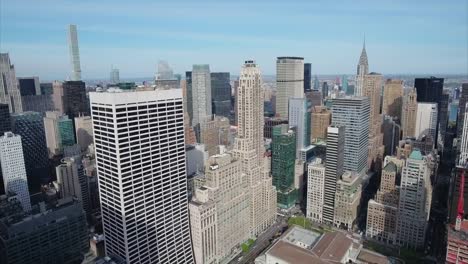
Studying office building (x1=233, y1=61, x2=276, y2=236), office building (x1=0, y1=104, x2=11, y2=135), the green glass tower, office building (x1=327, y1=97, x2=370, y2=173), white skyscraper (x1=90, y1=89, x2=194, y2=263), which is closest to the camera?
white skyscraper (x1=90, y1=89, x2=194, y2=263)

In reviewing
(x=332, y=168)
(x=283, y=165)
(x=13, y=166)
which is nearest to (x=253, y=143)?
(x=283, y=165)

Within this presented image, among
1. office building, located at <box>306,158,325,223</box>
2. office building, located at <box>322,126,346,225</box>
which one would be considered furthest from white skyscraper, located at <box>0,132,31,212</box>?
office building, located at <box>322,126,346,225</box>

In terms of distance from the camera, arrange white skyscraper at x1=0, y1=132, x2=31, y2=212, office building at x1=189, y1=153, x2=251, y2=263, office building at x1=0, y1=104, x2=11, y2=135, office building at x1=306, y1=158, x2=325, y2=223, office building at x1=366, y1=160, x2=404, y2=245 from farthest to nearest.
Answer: office building at x1=0, y1=104, x2=11, y2=135 → office building at x1=306, y1=158, x2=325, y2=223 → white skyscraper at x1=0, y1=132, x2=31, y2=212 → office building at x1=366, y1=160, x2=404, y2=245 → office building at x1=189, y1=153, x2=251, y2=263

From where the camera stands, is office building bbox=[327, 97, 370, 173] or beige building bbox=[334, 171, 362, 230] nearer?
→ beige building bbox=[334, 171, 362, 230]

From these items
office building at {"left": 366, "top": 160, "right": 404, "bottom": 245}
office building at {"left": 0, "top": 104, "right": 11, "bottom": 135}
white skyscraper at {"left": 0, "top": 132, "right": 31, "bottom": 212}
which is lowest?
office building at {"left": 366, "top": 160, "right": 404, "bottom": 245}

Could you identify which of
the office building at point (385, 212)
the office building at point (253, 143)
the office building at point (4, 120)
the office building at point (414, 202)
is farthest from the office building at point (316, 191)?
the office building at point (4, 120)

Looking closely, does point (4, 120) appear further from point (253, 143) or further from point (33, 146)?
point (253, 143)

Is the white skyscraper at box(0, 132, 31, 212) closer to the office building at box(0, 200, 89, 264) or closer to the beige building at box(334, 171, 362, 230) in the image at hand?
the office building at box(0, 200, 89, 264)

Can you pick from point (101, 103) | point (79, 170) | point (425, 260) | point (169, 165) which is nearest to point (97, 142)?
point (101, 103)
